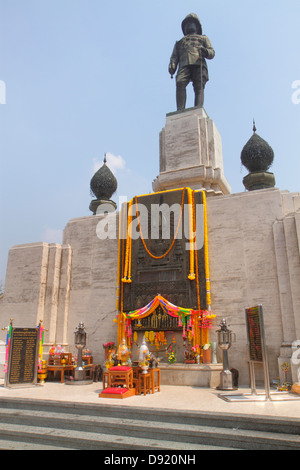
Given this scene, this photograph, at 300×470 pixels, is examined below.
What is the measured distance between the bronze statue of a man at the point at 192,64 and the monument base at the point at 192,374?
9.16 m

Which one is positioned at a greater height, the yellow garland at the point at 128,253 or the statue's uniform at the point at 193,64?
the statue's uniform at the point at 193,64

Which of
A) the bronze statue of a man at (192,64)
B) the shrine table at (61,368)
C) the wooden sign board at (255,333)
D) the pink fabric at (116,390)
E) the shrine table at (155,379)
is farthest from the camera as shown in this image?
the bronze statue of a man at (192,64)

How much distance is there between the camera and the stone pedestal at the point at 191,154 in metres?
11.8

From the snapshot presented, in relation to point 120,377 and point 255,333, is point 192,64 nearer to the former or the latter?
point 255,333

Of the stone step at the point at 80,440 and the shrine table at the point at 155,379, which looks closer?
the stone step at the point at 80,440

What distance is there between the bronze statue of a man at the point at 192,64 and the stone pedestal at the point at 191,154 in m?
0.84

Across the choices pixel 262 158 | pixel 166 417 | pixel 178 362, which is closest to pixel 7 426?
pixel 166 417

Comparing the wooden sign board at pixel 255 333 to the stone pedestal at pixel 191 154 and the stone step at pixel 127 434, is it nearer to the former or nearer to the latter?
the stone step at pixel 127 434

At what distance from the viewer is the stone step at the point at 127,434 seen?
453 centimetres

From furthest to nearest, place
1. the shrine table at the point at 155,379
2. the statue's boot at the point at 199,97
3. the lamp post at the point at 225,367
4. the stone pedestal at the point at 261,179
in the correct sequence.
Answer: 1. the statue's boot at the point at 199,97
2. the stone pedestal at the point at 261,179
3. the lamp post at the point at 225,367
4. the shrine table at the point at 155,379

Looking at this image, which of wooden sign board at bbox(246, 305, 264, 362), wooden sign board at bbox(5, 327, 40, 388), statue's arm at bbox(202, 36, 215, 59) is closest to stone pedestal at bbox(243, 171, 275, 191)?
statue's arm at bbox(202, 36, 215, 59)

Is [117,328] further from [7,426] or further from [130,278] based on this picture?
[7,426]

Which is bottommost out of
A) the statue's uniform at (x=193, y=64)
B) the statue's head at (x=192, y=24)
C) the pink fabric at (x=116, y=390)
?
the pink fabric at (x=116, y=390)

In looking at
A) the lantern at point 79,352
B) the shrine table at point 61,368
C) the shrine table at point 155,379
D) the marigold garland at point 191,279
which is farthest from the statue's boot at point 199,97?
the shrine table at point 61,368
